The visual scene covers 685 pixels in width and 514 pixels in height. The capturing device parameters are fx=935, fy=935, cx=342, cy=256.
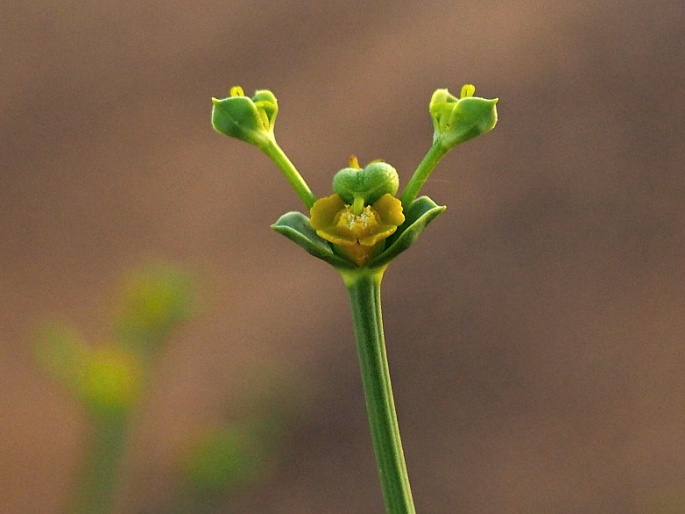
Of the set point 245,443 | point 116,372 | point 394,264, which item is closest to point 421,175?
point 116,372

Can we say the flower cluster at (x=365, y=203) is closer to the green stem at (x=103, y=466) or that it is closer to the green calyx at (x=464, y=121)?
the green calyx at (x=464, y=121)

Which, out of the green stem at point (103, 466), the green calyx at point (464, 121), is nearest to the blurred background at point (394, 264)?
the green stem at point (103, 466)

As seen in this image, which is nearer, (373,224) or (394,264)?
(373,224)

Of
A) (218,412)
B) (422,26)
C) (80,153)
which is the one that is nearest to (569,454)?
(218,412)

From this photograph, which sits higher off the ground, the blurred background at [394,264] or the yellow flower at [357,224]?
the blurred background at [394,264]

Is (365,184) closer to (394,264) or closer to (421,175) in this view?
(421,175)
